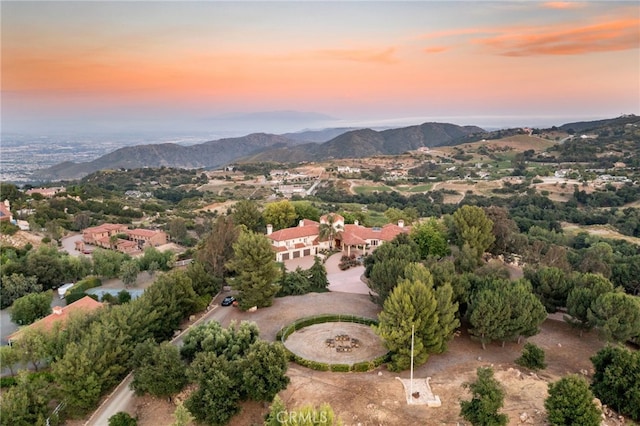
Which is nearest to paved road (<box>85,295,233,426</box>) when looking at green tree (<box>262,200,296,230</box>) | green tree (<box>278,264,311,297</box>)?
green tree (<box>278,264,311,297</box>)

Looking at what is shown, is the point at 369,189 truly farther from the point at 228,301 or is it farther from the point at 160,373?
the point at 160,373

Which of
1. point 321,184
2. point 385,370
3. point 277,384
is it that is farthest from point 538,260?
point 321,184

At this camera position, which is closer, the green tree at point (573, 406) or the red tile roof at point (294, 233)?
the green tree at point (573, 406)

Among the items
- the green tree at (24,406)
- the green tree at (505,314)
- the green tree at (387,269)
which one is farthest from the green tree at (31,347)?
the green tree at (505,314)

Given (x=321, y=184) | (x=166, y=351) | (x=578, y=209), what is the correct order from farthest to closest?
(x=321, y=184)
(x=578, y=209)
(x=166, y=351)

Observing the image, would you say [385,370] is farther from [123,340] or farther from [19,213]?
[19,213]

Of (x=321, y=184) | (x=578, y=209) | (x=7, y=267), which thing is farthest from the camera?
(x=321, y=184)

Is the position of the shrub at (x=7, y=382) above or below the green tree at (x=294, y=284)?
below

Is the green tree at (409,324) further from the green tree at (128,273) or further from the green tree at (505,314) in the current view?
the green tree at (128,273)
